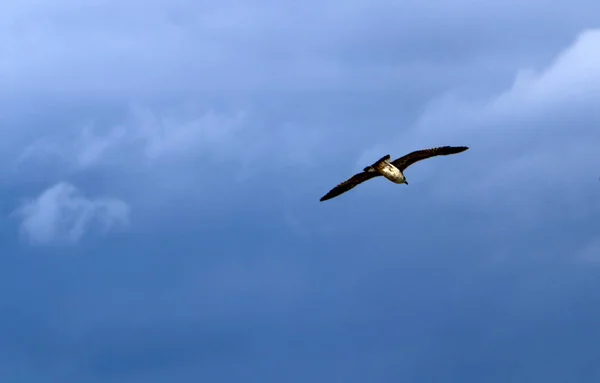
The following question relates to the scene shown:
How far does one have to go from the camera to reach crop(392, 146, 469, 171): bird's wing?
7800 cm

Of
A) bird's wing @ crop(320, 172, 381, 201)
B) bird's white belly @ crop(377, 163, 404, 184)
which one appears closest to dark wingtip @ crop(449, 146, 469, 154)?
bird's white belly @ crop(377, 163, 404, 184)

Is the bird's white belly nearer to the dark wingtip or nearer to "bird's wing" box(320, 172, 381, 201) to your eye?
"bird's wing" box(320, 172, 381, 201)

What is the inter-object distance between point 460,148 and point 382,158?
6982mm

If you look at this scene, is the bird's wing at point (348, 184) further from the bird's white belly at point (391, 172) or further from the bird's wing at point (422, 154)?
the bird's wing at point (422, 154)

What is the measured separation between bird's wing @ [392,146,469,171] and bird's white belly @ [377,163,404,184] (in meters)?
0.61

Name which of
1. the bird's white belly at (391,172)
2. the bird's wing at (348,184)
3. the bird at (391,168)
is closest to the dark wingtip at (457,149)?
the bird at (391,168)

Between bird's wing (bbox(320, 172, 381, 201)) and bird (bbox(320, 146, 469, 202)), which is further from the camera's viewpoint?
bird's wing (bbox(320, 172, 381, 201))

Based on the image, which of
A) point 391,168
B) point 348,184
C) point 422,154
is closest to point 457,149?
point 422,154

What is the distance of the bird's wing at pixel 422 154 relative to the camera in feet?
256

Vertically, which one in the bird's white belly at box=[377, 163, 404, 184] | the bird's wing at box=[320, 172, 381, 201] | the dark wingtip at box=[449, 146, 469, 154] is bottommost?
the dark wingtip at box=[449, 146, 469, 154]

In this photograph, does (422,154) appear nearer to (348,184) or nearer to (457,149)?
(457,149)

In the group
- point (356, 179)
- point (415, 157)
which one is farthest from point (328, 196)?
→ point (415, 157)

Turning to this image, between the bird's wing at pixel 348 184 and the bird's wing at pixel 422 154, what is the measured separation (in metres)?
2.34

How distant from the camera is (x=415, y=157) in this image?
8069cm
